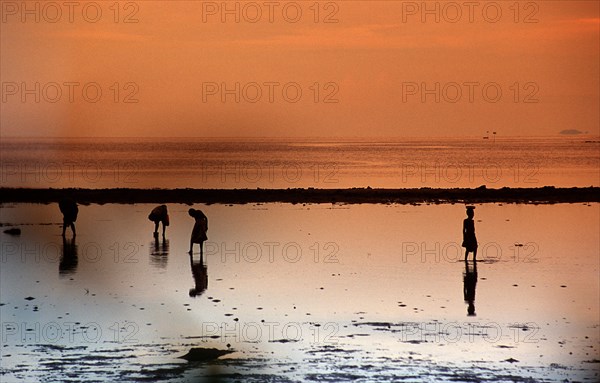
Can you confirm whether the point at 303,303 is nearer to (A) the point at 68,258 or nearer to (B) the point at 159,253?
(B) the point at 159,253

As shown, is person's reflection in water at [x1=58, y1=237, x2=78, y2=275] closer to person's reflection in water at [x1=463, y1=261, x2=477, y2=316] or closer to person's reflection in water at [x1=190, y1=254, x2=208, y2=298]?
person's reflection in water at [x1=190, y1=254, x2=208, y2=298]

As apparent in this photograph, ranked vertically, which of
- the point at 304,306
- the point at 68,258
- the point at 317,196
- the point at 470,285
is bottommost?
the point at 304,306

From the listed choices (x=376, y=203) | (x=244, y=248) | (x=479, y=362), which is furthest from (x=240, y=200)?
(x=479, y=362)

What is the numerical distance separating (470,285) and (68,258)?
31.5 ft

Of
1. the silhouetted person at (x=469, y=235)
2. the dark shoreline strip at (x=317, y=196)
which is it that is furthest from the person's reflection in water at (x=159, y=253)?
the dark shoreline strip at (x=317, y=196)

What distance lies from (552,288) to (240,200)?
28.8m

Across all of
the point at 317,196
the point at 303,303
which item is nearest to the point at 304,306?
the point at 303,303

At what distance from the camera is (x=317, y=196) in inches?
1950

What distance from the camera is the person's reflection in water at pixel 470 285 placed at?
1808 cm

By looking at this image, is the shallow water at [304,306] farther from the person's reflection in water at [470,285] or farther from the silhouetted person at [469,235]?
the silhouetted person at [469,235]

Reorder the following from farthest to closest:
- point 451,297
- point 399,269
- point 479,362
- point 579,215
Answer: point 579,215
point 399,269
point 451,297
point 479,362

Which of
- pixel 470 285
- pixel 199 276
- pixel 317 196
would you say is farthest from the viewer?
pixel 317 196

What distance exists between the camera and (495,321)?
55.3 feet

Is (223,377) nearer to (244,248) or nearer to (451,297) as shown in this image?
(451,297)
